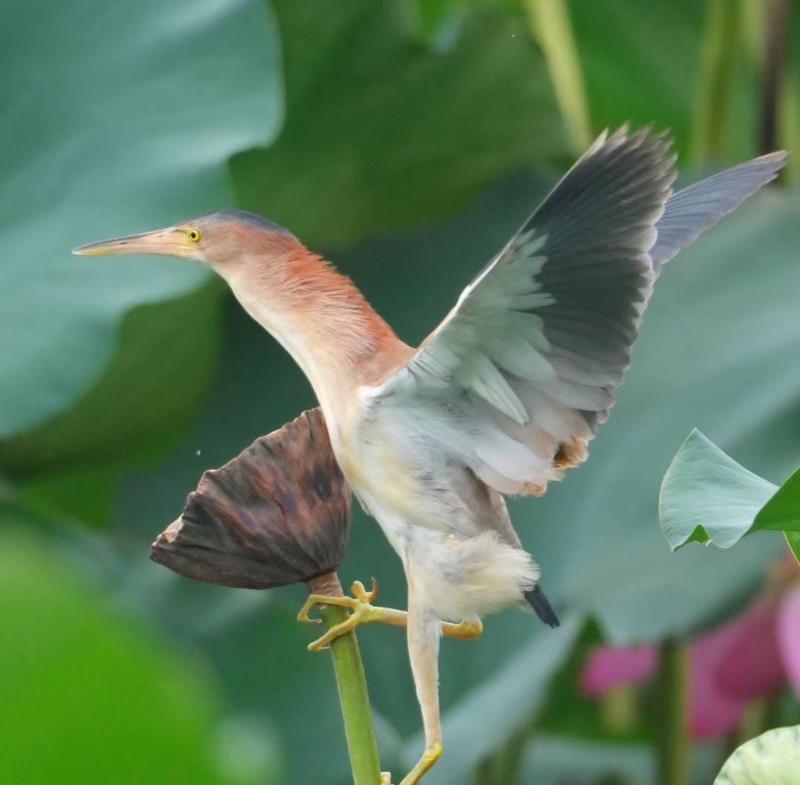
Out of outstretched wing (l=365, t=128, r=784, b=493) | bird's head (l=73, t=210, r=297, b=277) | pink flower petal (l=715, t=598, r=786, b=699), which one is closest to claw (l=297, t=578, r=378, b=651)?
outstretched wing (l=365, t=128, r=784, b=493)

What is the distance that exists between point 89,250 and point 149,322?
1.60 ft

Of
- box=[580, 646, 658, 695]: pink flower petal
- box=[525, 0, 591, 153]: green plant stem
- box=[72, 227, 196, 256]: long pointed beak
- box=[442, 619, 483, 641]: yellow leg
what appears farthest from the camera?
box=[525, 0, 591, 153]: green plant stem

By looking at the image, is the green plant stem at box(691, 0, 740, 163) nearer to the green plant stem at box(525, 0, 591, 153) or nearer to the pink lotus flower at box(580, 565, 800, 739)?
the green plant stem at box(525, 0, 591, 153)

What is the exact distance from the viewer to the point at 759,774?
1.71 ft

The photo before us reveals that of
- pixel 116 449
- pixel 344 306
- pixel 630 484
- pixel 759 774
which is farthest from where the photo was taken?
pixel 116 449

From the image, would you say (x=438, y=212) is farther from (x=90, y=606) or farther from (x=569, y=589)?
(x=90, y=606)

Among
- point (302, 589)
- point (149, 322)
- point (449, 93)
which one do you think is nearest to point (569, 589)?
point (302, 589)

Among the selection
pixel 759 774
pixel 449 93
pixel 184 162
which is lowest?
pixel 449 93

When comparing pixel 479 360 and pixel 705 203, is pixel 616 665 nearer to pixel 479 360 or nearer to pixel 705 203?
pixel 705 203

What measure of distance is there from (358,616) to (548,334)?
188 mm

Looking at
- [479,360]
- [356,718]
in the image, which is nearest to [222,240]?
[479,360]

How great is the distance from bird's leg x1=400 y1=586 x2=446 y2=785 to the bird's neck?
14 cm

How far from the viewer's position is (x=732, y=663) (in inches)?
56.4

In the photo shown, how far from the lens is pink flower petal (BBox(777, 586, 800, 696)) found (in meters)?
1.24
